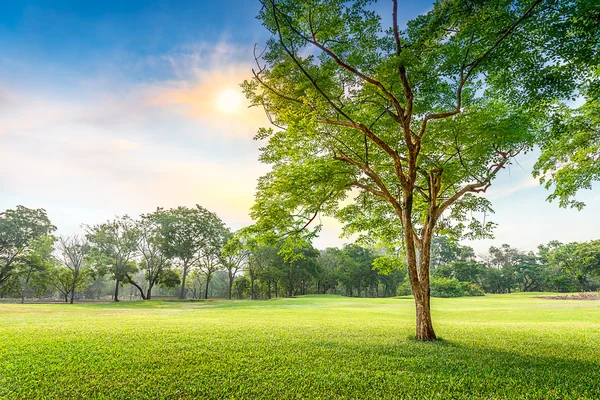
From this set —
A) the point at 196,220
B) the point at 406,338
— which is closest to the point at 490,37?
the point at 406,338

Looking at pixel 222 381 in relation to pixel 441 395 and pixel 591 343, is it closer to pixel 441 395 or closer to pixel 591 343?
pixel 441 395

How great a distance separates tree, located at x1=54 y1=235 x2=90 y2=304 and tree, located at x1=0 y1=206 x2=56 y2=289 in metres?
3.37

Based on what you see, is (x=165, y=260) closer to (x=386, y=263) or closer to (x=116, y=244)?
(x=116, y=244)

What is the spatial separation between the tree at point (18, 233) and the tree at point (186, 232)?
16.2 metres

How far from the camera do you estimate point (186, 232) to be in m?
43.2

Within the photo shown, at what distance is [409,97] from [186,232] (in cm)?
4105

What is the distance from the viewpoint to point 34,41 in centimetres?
940

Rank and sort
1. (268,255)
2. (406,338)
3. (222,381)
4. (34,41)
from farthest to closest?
(268,255), (34,41), (406,338), (222,381)

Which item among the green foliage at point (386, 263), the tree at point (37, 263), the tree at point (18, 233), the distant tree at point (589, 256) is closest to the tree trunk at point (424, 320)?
the green foliage at point (386, 263)

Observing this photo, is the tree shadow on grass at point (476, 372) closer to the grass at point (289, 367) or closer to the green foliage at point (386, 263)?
the grass at point (289, 367)

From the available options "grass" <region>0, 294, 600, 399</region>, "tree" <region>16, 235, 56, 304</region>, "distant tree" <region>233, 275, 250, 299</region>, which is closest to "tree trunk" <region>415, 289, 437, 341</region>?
"grass" <region>0, 294, 600, 399</region>

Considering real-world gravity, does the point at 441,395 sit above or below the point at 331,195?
below

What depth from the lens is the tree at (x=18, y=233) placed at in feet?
122

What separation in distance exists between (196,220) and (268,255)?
1332 centimetres
